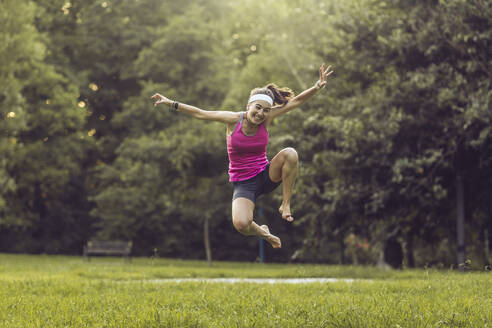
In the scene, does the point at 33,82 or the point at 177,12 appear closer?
the point at 33,82

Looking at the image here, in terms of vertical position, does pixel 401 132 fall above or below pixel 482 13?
below

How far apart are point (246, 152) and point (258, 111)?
20.4 inches

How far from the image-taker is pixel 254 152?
6.45 meters

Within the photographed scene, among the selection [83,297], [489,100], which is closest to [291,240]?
[489,100]

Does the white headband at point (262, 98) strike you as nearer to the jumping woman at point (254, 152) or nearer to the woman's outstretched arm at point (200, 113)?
the jumping woman at point (254, 152)

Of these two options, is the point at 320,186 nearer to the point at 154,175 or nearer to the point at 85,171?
the point at 154,175

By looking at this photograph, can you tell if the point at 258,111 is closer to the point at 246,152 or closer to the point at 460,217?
the point at 246,152

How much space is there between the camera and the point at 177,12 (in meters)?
28.9

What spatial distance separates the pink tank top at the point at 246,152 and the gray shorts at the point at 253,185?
0.05 m

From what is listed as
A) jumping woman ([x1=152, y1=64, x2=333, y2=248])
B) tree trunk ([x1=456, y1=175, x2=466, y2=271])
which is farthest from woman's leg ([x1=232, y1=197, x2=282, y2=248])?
tree trunk ([x1=456, y1=175, x2=466, y2=271])

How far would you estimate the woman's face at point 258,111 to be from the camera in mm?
6168

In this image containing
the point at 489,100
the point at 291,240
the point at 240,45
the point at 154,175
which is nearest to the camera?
the point at 489,100

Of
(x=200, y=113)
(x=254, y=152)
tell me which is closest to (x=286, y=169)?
(x=254, y=152)

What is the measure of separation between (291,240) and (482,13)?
57.6ft
